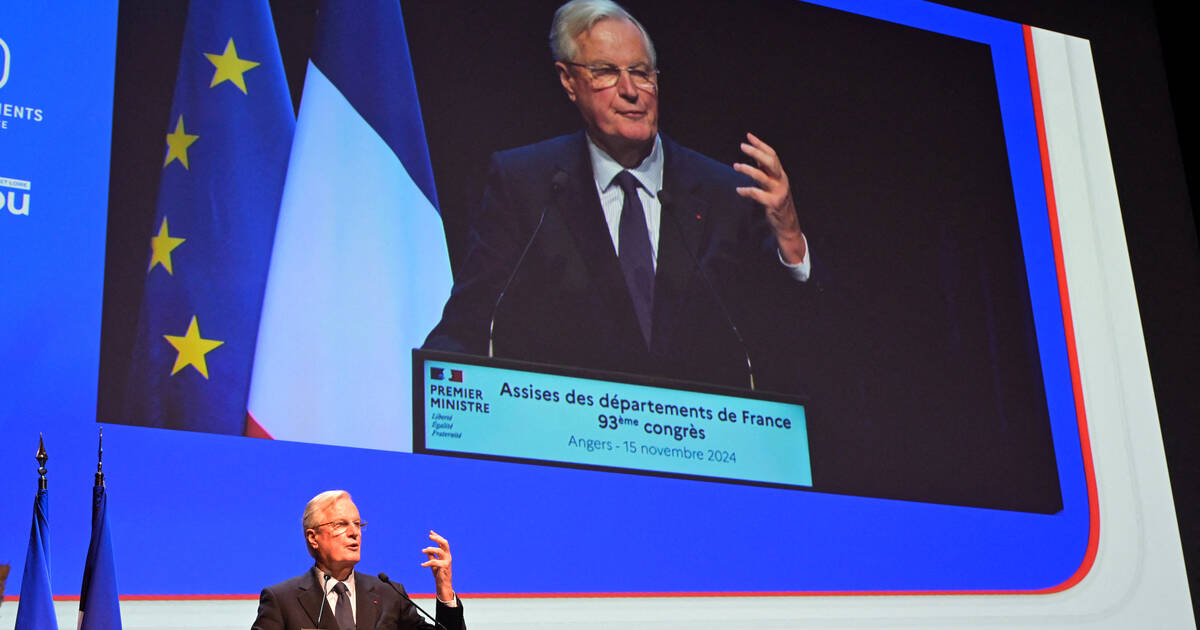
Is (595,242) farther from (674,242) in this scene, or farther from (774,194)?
(774,194)

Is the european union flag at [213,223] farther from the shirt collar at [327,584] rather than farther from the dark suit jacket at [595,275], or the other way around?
the shirt collar at [327,584]

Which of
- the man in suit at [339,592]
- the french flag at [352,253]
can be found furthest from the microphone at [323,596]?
the french flag at [352,253]

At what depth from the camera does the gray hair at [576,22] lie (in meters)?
3.99

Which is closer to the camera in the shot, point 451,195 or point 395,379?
point 395,379

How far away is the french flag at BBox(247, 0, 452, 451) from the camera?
10.7 ft

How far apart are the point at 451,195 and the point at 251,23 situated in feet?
2.25

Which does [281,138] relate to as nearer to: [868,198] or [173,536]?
[173,536]

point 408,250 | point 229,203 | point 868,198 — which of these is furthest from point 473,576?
point 868,198

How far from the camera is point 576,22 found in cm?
402

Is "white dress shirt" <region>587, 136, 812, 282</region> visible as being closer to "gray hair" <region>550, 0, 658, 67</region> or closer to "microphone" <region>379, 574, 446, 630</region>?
"gray hair" <region>550, 0, 658, 67</region>

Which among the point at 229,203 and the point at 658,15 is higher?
the point at 658,15

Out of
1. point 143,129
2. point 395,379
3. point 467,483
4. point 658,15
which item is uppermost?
point 658,15

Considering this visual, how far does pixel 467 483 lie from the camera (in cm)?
337

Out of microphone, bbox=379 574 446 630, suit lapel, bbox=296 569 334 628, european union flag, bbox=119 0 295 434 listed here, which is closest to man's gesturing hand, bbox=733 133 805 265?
european union flag, bbox=119 0 295 434
